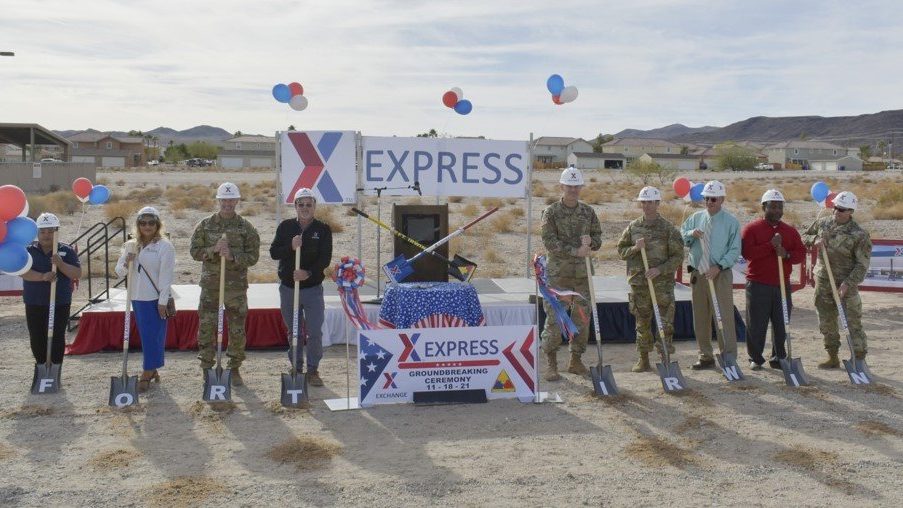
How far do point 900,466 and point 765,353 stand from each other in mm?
3777

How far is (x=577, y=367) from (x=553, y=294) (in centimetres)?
98

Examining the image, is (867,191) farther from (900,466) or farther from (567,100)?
(900,466)

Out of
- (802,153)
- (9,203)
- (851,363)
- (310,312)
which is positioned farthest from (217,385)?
(802,153)

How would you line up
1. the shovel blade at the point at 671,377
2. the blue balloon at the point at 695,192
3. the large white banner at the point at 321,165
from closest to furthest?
the shovel blade at the point at 671,377
the large white banner at the point at 321,165
the blue balloon at the point at 695,192

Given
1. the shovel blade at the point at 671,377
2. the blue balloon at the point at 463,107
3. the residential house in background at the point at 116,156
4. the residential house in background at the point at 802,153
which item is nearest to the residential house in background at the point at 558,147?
the residential house in background at the point at 802,153

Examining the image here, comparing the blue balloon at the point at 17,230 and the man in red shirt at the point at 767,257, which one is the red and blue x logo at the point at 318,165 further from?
the man in red shirt at the point at 767,257

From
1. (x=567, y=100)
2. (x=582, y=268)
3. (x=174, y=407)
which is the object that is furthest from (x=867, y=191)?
(x=174, y=407)

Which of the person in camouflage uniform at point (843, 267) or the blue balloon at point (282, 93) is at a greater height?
the blue balloon at point (282, 93)

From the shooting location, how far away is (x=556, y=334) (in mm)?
8781

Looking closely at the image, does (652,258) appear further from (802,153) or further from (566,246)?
(802,153)

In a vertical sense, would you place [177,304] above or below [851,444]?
above

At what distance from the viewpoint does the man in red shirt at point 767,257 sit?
8.74m

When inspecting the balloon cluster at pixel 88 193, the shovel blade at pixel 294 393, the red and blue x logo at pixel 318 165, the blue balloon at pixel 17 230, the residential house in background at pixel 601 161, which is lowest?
the shovel blade at pixel 294 393

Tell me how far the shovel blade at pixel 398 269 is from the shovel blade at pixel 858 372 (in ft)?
15.1
